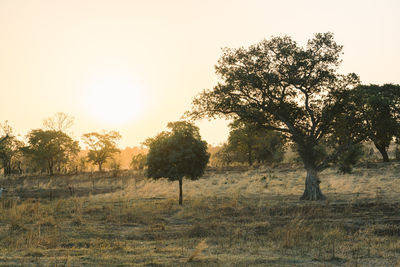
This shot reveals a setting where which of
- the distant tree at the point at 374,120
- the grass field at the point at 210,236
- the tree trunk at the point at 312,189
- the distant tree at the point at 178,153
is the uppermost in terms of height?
the distant tree at the point at 374,120

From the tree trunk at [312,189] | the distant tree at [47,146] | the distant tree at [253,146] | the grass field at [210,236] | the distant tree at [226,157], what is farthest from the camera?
the distant tree at [226,157]

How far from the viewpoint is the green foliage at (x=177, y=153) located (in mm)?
22428

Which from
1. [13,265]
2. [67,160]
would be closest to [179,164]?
[13,265]

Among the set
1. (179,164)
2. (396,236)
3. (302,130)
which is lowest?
(396,236)

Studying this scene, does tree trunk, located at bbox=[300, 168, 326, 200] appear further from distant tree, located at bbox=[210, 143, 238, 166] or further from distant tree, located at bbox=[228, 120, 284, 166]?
distant tree, located at bbox=[210, 143, 238, 166]

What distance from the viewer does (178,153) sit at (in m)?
22.1

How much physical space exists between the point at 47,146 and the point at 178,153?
46.5m

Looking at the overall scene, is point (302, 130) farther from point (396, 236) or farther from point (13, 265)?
point (13, 265)

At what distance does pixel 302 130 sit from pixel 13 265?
20.3 metres

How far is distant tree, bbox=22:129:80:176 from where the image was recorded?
60.8 meters

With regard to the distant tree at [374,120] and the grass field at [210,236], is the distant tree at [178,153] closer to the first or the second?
the grass field at [210,236]

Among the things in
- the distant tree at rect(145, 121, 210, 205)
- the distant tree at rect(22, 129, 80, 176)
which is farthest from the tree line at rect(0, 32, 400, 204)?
the distant tree at rect(22, 129, 80, 176)

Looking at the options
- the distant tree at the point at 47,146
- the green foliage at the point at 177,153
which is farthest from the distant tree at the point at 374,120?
the distant tree at the point at 47,146

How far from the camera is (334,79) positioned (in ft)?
74.7
